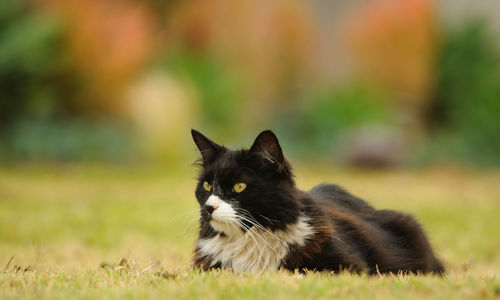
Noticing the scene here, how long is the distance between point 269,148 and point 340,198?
965 millimetres

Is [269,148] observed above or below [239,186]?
above

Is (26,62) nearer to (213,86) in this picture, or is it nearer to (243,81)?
(213,86)

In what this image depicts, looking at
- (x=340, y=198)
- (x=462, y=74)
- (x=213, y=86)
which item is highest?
(x=462, y=74)

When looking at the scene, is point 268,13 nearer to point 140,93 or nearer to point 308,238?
point 140,93

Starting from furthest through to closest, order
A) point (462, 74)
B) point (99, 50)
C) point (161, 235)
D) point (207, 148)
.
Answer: point (462, 74) → point (99, 50) → point (161, 235) → point (207, 148)

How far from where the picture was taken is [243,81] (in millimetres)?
17469

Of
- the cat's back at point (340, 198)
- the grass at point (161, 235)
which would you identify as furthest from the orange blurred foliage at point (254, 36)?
the cat's back at point (340, 198)

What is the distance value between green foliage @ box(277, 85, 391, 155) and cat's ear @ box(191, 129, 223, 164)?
11927 millimetres

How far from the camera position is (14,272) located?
2953mm

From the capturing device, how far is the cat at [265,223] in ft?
9.08

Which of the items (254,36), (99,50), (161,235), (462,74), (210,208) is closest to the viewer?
(210,208)

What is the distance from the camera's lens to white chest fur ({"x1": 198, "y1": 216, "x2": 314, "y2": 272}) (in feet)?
9.13

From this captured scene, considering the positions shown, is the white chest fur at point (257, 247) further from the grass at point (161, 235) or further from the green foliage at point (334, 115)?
the green foliage at point (334, 115)

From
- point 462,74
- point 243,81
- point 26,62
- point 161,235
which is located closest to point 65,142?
point 26,62
